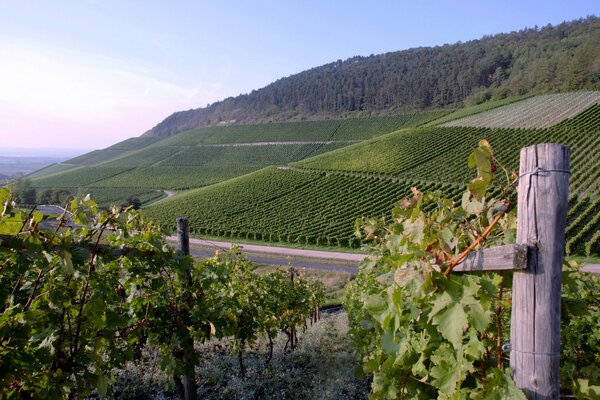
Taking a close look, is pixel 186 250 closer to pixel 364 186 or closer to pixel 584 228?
pixel 584 228

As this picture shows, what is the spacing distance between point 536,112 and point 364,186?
3215 cm

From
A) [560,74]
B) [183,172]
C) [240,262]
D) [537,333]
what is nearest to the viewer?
[537,333]

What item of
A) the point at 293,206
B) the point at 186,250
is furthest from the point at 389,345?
the point at 293,206

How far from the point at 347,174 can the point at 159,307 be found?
4175 centimetres

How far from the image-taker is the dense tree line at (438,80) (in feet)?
250

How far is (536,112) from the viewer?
55.2m

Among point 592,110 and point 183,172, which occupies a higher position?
point 592,110

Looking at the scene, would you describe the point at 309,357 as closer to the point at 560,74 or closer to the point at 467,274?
the point at 467,274

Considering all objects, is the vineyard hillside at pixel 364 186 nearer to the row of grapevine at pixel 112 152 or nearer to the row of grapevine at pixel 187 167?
the row of grapevine at pixel 187 167

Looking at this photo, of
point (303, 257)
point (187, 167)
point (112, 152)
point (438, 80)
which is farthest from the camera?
point (112, 152)

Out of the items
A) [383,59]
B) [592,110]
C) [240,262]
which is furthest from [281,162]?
[383,59]

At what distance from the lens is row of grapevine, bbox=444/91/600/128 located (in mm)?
49875

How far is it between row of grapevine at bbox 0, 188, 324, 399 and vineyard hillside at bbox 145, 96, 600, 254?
74.8 feet

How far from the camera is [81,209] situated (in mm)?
2818
